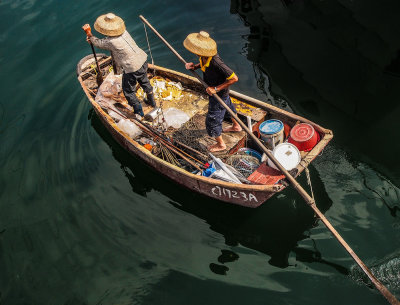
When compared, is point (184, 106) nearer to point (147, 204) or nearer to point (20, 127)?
point (147, 204)

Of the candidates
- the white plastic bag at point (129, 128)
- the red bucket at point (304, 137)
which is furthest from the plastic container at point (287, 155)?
the white plastic bag at point (129, 128)

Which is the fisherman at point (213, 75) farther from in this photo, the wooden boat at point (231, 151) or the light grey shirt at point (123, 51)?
the light grey shirt at point (123, 51)

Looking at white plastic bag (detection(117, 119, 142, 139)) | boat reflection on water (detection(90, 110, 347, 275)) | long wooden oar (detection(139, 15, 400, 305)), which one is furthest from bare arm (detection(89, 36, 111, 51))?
boat reflection on water (detection(90, 110, 347, 275))

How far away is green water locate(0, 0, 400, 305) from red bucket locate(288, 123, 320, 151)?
1.00 meters

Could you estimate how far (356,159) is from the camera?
776cm

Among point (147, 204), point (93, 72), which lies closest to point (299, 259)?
point (147, 204)

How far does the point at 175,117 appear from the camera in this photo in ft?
27.3

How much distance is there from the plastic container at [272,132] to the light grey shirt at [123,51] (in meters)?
2.90

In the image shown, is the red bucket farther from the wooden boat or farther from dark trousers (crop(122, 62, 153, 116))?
dark trousers (crop(122, 62, 153, 116))

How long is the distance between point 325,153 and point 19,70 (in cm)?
957

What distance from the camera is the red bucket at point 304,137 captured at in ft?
22.1

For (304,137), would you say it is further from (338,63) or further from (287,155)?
(338,63)

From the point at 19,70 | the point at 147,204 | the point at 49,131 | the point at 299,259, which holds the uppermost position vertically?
the point at 19,70

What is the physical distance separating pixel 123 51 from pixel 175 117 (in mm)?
1839
